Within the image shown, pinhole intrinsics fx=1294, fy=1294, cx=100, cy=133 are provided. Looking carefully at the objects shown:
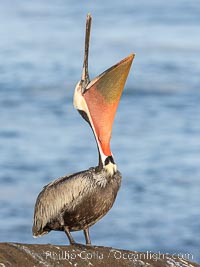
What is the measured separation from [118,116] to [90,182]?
14.5 meters

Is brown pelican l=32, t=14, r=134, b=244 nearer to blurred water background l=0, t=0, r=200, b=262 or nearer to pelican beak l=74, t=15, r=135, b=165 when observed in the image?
pelican beak l=74, t=15, r=135, b=165

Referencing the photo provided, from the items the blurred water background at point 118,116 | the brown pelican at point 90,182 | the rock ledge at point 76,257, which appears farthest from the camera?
the blurred water background at point 118,116

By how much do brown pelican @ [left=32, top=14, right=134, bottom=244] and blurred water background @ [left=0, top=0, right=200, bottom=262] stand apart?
274 inches

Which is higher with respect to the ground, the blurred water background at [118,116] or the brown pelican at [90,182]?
the blurred water background at [118,116]

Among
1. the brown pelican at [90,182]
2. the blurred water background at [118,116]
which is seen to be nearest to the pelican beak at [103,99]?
the brown pelican at [90,182]

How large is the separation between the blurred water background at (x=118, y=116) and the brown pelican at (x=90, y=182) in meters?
6.97

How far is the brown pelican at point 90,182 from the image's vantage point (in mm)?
8219

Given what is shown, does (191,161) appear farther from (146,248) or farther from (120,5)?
(120,5)

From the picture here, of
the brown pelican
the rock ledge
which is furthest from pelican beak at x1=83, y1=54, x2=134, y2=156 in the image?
the rock ledge

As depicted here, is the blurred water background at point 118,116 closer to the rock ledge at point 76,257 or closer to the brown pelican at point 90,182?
the brown pelican at point 90,182

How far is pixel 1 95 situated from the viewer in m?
25.2

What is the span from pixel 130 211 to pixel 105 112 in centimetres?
903

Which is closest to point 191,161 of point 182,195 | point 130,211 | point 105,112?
point 182,195

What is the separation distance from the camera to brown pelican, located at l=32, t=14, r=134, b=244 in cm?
822
